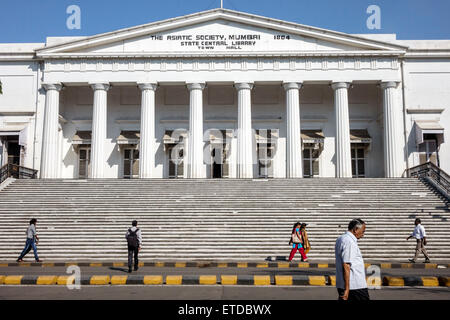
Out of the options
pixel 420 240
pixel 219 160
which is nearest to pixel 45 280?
pixel 420 240

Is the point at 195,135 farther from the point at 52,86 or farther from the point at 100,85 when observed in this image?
the point at 52,86

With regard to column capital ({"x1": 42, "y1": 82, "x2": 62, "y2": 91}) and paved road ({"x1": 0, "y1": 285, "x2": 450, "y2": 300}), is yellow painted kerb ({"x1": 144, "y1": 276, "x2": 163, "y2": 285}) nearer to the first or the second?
paved road ({"x1": 0, "y1": 285, "x2": 450, "y2": 300})

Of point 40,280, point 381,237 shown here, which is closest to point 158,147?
point 381,237

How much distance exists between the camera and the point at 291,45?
30.1 metres

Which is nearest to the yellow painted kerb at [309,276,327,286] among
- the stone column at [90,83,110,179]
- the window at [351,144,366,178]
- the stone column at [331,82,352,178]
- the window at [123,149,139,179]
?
the stone column at [331,82,352,178]

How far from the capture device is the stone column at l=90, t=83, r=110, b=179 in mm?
28953

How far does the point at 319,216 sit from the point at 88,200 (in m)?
10.6

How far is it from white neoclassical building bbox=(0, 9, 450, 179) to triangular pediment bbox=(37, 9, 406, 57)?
0.06 m

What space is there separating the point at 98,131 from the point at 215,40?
8986mm

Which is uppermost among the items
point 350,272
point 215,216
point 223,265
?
point 215,216

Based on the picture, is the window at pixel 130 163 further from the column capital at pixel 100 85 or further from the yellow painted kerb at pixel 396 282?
the yellow painted kerb at pixel 396 282

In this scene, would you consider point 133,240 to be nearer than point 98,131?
Yes

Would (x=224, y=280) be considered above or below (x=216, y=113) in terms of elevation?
below

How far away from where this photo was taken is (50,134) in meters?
29.4
